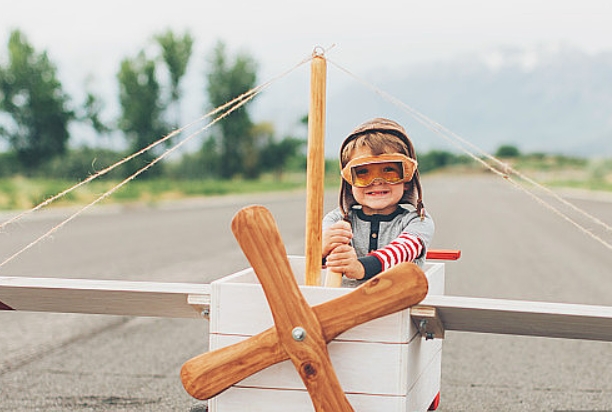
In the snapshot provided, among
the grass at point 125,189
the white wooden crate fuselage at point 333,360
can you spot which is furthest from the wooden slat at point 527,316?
the grass at point 125,189

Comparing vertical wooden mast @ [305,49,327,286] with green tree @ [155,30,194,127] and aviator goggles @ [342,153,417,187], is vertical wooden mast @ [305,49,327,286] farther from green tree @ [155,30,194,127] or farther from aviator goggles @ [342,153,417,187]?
green tree @ [155,30,194,127]

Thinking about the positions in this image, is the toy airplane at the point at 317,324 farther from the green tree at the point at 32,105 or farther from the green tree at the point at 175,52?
the green tree at the point at 32,105

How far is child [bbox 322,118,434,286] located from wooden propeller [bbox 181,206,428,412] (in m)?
0.51

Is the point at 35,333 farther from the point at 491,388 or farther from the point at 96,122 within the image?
the point at 96,122

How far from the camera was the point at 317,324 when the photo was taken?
265cm

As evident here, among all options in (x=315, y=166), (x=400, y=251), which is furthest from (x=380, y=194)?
(x=315, y=166)

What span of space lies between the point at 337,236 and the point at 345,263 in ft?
0.43

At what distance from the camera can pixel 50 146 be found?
157 feet

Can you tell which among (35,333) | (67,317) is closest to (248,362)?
(35,333)

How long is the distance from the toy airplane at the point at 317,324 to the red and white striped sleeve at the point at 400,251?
314mm

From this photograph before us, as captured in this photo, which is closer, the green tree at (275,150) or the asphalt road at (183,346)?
the asphalt road at (183,346)

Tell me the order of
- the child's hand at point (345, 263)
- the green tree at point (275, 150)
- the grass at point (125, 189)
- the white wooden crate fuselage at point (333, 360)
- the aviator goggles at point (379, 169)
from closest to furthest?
the white wooden crate fuselage at point (333, 360)
the child's hand at point (345, 263)
the aviator goggles at point (379, 169)
the grass at point (125, 189)
the green tree at point (275, 150)

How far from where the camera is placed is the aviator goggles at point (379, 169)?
11.1 ft

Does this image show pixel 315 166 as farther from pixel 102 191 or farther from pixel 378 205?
pixel 102 191
